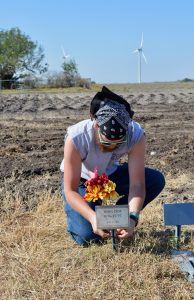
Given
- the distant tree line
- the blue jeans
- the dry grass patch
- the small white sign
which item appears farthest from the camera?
the distant tree line

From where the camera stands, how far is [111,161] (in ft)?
13.0

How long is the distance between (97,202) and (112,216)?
2.29ft

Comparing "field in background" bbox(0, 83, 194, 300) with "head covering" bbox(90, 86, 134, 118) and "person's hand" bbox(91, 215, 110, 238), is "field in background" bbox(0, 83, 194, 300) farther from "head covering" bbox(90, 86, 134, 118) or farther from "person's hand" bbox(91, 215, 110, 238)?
"head covering" bbox(90, 86, 134, 118)

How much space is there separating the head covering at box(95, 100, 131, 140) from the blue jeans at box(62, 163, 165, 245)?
0.71 meters

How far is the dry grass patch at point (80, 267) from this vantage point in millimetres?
3006

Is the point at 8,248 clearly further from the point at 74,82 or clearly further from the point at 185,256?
the point at 74,82

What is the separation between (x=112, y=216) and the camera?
10.8 feet

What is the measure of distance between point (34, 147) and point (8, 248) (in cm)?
467

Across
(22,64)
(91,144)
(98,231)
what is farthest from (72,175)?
(22,64)

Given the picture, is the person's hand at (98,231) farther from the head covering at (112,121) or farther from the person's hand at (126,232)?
the head covering at (112,121)

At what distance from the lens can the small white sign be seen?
3.29m

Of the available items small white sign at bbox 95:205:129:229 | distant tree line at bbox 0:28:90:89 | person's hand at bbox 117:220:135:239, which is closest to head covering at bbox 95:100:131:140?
small white sign at bbox 95:205:129:229

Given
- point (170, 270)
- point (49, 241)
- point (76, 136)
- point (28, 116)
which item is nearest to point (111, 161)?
point (76, 136)

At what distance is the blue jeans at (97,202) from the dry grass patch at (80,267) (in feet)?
0.29
